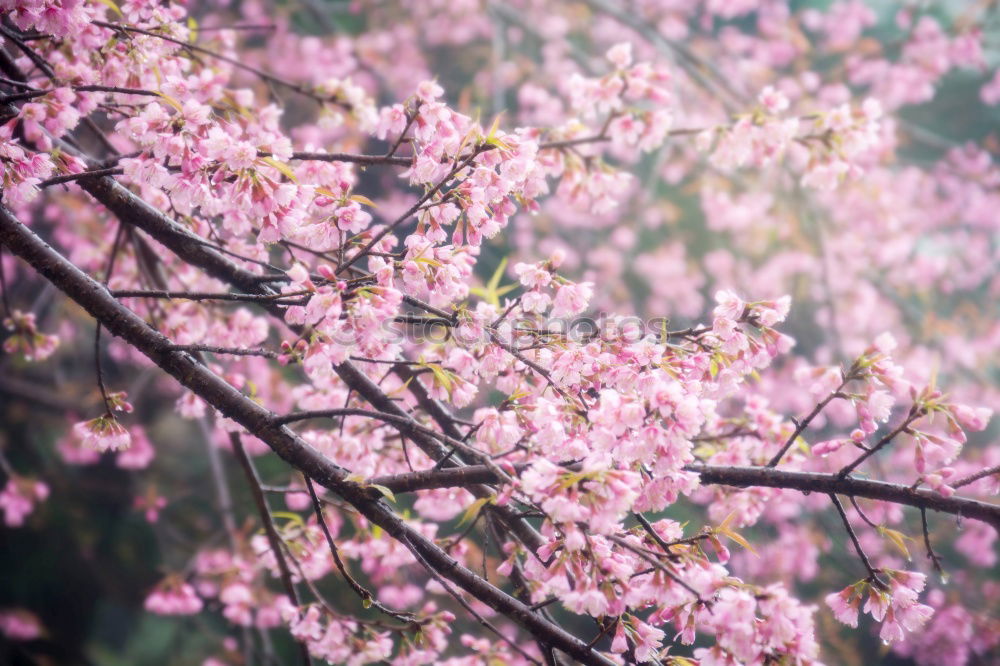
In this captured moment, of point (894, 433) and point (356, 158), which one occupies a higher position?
point (356, 158)

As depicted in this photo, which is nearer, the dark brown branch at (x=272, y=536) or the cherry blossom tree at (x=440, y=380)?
the cherry blossom tree at (x=440, y=380)

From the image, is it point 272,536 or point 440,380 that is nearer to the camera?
point 440,380

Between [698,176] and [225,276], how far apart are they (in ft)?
19.4

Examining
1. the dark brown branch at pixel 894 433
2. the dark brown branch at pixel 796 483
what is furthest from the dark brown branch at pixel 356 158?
the dark brown branch at pixel 894 433

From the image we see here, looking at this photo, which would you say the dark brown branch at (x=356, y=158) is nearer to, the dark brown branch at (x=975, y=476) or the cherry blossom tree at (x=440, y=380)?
the cherry blossom tree at (x=440, y=380)

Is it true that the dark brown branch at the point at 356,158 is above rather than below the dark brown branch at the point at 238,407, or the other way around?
above

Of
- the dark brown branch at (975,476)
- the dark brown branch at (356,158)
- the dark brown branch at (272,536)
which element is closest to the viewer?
the dark brown branch at (975,476)

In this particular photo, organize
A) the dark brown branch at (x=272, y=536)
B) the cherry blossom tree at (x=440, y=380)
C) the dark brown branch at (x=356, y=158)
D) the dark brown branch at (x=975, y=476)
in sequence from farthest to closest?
the dark brown branch at (x=272, y=536), the dark brown branch at (x=356, y=158), the cherry blossom tree at (x=440, y=380), the dark brown branch at (x=975, y=476)

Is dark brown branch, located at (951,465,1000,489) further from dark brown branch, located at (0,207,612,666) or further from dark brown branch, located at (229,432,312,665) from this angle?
dark brown branch, located at (229,432,312,665)

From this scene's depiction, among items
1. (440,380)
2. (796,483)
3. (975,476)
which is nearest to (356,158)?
(440,380)

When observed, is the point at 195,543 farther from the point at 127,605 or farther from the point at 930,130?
the point at 930,130

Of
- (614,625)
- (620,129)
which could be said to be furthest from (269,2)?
(614,625)

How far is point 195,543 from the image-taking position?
5.56 meters

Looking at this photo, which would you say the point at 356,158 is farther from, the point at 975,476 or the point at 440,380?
the point at 975,476
